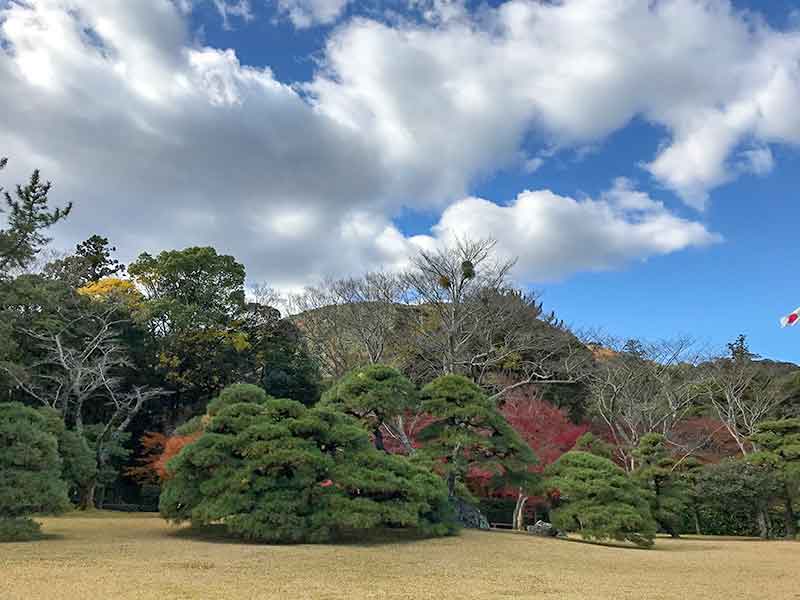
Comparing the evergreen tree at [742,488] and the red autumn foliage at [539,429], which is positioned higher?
the red autumn foliage at [539,429]

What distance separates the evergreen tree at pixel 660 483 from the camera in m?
17.0

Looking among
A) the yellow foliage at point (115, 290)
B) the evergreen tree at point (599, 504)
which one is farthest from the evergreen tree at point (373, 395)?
the yellow foliage at point (115, 290)

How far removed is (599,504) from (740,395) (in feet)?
44.9

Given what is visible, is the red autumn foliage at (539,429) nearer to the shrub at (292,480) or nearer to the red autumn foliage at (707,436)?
the red autumn foliage at (707,436)

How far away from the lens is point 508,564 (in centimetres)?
877

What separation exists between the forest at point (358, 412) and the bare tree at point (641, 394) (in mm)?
102

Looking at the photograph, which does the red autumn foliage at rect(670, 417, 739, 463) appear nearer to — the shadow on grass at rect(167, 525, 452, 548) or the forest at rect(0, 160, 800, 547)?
the forest at rect(0, 160, 800, 547)

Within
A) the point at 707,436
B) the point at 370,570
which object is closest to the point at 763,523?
the point at 707,436

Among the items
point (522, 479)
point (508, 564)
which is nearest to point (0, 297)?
point (508, 564)

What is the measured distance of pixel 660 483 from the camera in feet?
56.7

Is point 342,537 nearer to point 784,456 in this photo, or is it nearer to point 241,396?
point 241,396

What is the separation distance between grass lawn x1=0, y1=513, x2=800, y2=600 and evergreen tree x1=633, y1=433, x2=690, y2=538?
5288mm

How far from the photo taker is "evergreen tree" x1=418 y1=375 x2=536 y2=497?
42.9ft

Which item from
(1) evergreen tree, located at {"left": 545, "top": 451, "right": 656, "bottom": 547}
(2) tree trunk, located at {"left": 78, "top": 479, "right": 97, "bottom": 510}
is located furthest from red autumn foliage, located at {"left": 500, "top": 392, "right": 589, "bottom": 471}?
(2) tree trunk, located at {"left": 78, "top": 479, "right": 97, "bottom": 510}
